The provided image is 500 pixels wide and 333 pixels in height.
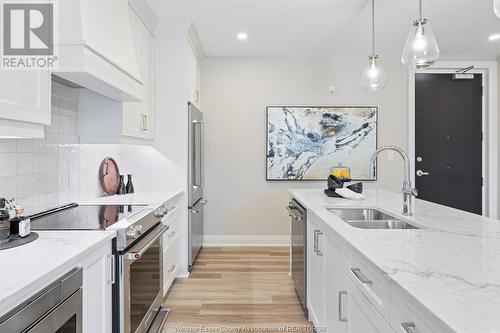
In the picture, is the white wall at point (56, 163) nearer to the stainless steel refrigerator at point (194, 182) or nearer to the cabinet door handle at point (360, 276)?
the stainless steel refrigerator at point (194, 182)

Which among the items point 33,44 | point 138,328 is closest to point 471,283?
point 138,328

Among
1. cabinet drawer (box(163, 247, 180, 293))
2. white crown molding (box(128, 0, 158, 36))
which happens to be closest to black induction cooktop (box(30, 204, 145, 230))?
cabinet drawer (box(163, 247, 180, 293))

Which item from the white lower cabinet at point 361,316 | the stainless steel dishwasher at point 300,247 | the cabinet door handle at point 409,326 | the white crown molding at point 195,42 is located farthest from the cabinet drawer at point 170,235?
the cabinet door handle at point 409,326

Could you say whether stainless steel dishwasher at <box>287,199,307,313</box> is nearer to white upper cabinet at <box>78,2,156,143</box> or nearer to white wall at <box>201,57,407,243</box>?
white upper cabinet at <box>78,2,156,143</box>

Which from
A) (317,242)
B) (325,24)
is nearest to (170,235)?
(317,242)

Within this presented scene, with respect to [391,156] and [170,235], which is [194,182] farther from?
[391,156]

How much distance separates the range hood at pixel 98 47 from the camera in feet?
5.07

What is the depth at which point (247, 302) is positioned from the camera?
2734 millimetres

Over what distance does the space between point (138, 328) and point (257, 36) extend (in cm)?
307

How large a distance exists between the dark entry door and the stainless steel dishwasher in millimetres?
2625

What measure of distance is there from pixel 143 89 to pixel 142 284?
1716mm

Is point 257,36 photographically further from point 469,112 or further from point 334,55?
point 469,112

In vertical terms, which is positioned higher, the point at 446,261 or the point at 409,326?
the point at 446,261

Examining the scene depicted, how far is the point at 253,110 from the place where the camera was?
14.6 feet
